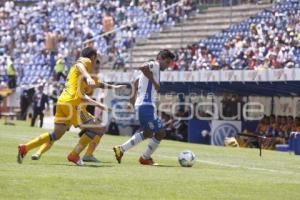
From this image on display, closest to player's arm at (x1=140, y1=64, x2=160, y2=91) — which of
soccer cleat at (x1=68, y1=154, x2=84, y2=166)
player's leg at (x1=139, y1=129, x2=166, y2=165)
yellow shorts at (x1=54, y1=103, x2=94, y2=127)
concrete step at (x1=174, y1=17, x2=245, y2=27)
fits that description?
player's leg at (x1=139, y1=129, x2=166, y2=165)

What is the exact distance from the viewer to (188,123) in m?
32.2

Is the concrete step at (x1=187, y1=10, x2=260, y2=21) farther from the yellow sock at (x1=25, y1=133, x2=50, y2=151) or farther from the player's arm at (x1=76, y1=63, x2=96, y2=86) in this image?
the yellow sock at (x1=25, y1=133, x2=50, y2=151)

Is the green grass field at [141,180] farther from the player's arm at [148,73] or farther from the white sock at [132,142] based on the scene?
the player's arm at [148,73]

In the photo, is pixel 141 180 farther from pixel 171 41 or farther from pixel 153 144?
pixel 171 41

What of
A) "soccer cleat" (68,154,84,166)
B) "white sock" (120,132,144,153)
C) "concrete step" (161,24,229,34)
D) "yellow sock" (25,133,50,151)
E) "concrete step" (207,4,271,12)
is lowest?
"soccer cleat" (68,154,84,166)

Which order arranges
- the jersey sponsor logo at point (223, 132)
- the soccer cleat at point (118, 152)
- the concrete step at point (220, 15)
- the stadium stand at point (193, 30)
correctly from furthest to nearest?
the stadium stand at point (193, 30) < the concrete step at point (220, 15) < the jersey sponsor logo at point (223, 132) < the soccer cleat at point (118, 152)

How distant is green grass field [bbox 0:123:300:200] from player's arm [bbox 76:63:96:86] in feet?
4.59

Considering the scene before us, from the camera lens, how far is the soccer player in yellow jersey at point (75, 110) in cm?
1505

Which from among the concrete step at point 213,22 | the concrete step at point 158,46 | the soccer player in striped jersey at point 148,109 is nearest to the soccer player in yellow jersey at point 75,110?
the soccer player in striped jersey at point 148,109

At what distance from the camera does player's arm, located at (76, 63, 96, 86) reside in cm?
1449

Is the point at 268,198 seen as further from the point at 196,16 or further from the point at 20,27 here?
the point at 20,27

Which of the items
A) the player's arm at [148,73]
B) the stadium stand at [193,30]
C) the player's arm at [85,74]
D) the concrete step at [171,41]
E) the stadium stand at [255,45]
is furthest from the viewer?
the concrete step at [171,41]

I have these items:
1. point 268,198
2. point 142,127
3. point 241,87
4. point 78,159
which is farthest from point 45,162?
point 241,87

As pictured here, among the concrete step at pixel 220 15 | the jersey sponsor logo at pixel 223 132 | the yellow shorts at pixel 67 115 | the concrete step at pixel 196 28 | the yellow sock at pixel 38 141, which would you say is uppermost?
the concrete step at pixel 220 15
